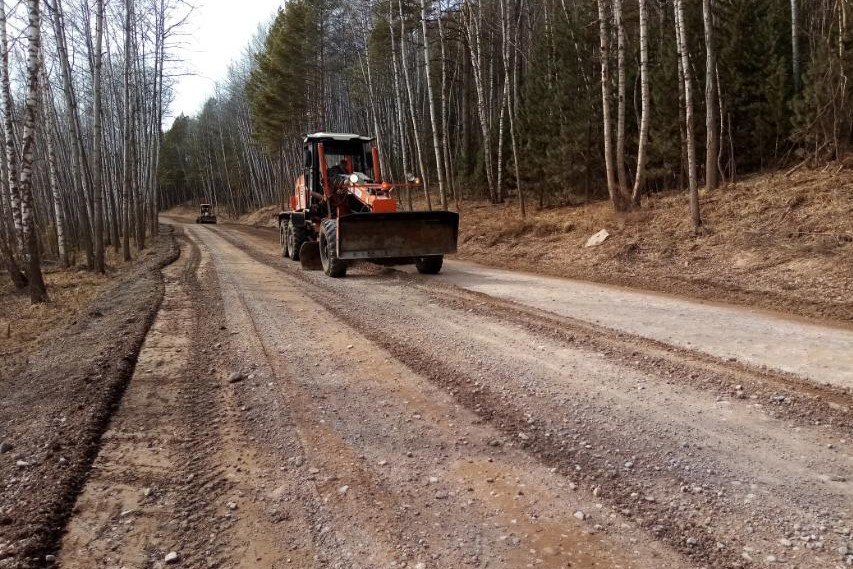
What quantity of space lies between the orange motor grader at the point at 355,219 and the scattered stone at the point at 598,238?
138 inches

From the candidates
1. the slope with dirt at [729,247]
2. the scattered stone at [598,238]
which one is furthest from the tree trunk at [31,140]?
the scattered stone at [598,238]

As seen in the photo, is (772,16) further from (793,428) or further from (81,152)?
(81,152)

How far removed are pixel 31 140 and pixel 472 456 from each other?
10929 millimetres

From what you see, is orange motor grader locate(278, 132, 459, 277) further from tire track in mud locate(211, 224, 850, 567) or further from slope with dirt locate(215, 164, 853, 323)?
tire track in mud locate(211, 224, 850, 567)

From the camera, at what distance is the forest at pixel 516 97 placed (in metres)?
12.7

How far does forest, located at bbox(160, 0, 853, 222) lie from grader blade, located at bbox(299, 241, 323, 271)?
7217mm

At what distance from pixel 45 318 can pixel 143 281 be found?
176 cm

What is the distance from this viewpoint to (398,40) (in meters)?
25.3

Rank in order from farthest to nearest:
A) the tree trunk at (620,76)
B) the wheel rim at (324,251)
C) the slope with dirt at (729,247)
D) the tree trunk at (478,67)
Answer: the tree trunk at (478,67), the tree trunk at (620,76), the wheel rim at (324,251), the slope with dirt at (729,247)

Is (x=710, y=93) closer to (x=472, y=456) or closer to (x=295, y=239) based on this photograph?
(x=295, y=239)

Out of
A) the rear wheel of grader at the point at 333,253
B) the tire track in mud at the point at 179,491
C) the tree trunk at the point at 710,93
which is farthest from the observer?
the tree trunk at the point at 710,93

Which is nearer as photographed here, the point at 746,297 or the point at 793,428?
the point at 793,428

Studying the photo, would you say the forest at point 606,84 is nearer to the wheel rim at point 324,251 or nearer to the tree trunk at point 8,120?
the wheel rim at point 324,251

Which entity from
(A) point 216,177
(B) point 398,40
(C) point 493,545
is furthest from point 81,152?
(A) point 216,177
